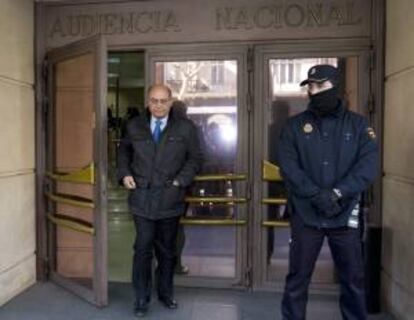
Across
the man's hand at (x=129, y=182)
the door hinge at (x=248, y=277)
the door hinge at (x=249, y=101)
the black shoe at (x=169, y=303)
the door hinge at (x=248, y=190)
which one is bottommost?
the black shoe at (x=169, y=303)

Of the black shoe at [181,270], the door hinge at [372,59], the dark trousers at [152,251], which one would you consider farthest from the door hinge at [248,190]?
the door hinge at [372,59]

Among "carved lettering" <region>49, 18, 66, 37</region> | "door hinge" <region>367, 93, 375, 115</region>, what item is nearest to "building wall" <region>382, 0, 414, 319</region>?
"door hinge" <region>367, 93, 375, 115</region>

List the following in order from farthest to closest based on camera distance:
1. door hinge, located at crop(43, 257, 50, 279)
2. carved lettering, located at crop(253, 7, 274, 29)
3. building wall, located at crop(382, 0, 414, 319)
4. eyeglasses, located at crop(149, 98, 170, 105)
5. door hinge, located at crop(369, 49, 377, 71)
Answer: door hinge, located at crop(43, 257, 50, 279), carved lettering, located at crop(253, 7, 274, 29), door hinge, located at crop(369, 49, 377, 71), eyeglasses, located at crop(149, 98, 170, 105), building wall, located at crop(382, 0, 414, 319)

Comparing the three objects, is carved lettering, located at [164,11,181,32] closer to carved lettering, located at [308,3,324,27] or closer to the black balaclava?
carved lettering, located at [308,3,324,27]

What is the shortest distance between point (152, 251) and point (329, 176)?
147 cm

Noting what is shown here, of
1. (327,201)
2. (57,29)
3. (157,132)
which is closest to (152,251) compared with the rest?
(157,132)

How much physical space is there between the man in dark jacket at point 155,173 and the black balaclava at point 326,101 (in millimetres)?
1015

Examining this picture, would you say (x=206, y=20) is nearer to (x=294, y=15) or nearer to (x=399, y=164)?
(x=294, y=15)

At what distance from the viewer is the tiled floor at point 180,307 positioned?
362 cm

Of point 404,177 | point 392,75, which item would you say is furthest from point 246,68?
point 404,177

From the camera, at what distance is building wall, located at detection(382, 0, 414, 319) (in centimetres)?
329

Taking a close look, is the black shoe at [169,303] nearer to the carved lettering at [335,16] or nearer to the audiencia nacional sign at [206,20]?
the audiencia nacional sign at [206,20]

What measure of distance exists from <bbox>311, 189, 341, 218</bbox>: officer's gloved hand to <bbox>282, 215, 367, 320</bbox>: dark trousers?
18 centimetres

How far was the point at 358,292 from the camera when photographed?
3006 millimetres
